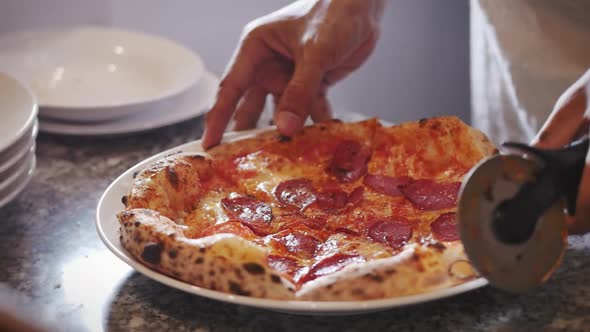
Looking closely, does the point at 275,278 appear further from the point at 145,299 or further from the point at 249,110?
the point at 249,110

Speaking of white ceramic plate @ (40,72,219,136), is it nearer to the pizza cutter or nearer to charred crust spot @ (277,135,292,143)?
charred crust spot @ (277,135,292,143)

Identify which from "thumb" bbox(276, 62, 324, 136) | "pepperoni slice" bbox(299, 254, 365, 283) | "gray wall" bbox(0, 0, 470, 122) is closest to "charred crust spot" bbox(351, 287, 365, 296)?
"pepperoni slice" bbox(299, 254, 365, 283)

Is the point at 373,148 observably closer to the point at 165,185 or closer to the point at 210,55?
the point at 165,185

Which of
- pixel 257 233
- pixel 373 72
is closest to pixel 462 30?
pixel 373 72

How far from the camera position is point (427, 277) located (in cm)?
92

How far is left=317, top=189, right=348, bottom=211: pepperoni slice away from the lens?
4.19 feet

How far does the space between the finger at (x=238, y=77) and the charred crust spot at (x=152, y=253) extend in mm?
536

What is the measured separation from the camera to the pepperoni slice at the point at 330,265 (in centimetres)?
101

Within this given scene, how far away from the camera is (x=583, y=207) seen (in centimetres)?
90

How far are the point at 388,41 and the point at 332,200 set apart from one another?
175 cm

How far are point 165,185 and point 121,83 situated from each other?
854 mm

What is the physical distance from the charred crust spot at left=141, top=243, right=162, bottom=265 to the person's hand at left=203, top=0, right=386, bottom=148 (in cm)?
47

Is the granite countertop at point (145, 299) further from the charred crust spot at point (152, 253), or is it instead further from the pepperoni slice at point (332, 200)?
the pepperoni slice at point (332, 200)

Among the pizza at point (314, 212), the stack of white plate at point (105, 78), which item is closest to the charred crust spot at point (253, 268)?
the pizza at point (314, 212)
